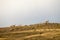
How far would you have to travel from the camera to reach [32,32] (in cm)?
137

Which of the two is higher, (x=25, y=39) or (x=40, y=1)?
(x=40, y=1)

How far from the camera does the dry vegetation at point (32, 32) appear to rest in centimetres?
130

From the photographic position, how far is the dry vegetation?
1304 millimetres

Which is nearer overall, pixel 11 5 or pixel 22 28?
pixel 22 28

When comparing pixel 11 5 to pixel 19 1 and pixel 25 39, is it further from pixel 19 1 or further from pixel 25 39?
pixel 25 39

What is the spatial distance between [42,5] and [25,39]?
0.54 meters

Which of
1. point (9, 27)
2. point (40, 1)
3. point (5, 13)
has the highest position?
point (40, 1)

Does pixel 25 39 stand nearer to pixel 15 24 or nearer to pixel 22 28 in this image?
pixel 22 28

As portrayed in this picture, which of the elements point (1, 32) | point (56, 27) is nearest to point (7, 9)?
point (1, 32)

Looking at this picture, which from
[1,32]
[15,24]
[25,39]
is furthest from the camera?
[15,24]

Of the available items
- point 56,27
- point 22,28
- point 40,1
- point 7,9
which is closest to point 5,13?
point 7,9

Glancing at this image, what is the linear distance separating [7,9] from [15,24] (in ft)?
0.72

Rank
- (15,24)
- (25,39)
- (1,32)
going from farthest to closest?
(15,24)
(1,32)
(25,39)

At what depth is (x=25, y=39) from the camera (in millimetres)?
1291
